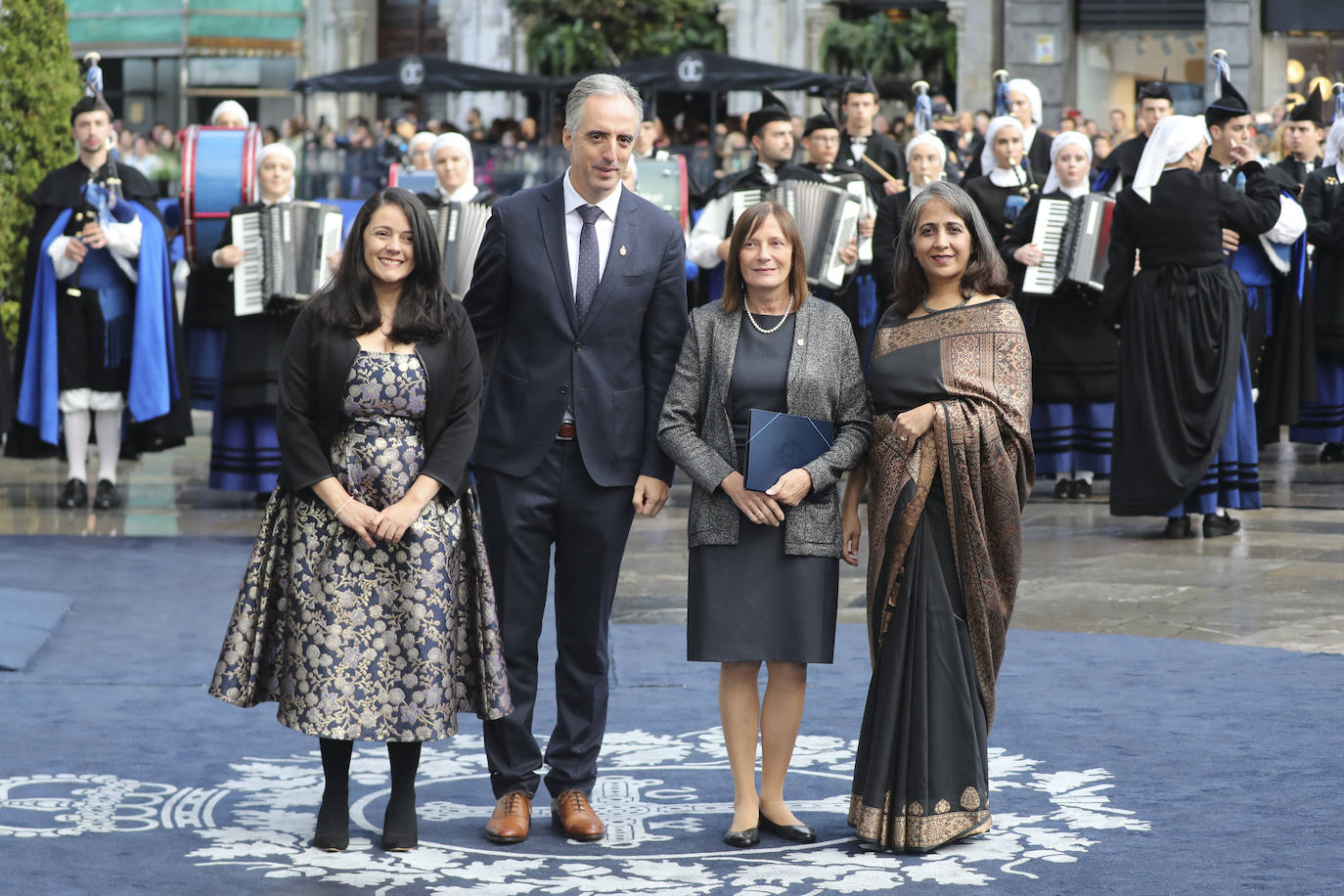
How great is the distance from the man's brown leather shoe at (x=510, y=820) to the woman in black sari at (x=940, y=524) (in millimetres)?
820

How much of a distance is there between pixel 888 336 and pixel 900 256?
0.21m

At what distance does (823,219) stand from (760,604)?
591 centimetres

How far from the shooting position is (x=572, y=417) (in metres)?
5.10

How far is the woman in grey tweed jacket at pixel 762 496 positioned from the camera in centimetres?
499

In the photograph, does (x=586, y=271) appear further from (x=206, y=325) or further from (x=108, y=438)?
(x=206, y=325)

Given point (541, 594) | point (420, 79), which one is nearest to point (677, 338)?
point (541, 594)

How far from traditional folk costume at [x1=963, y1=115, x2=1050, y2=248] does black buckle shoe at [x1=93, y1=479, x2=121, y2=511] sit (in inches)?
198

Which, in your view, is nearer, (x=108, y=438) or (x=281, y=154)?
(x=281, y=154)

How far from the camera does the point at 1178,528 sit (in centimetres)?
995

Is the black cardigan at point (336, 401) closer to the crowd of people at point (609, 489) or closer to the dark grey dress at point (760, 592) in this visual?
the crowd of people at point (609, 489)

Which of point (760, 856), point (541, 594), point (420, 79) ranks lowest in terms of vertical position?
point (760, 856)

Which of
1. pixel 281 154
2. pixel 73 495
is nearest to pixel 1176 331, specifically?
pixel 281 154

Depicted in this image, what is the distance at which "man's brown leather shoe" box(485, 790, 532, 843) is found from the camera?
496 cm

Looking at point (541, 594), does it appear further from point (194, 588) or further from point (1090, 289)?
point (1090, 289)
